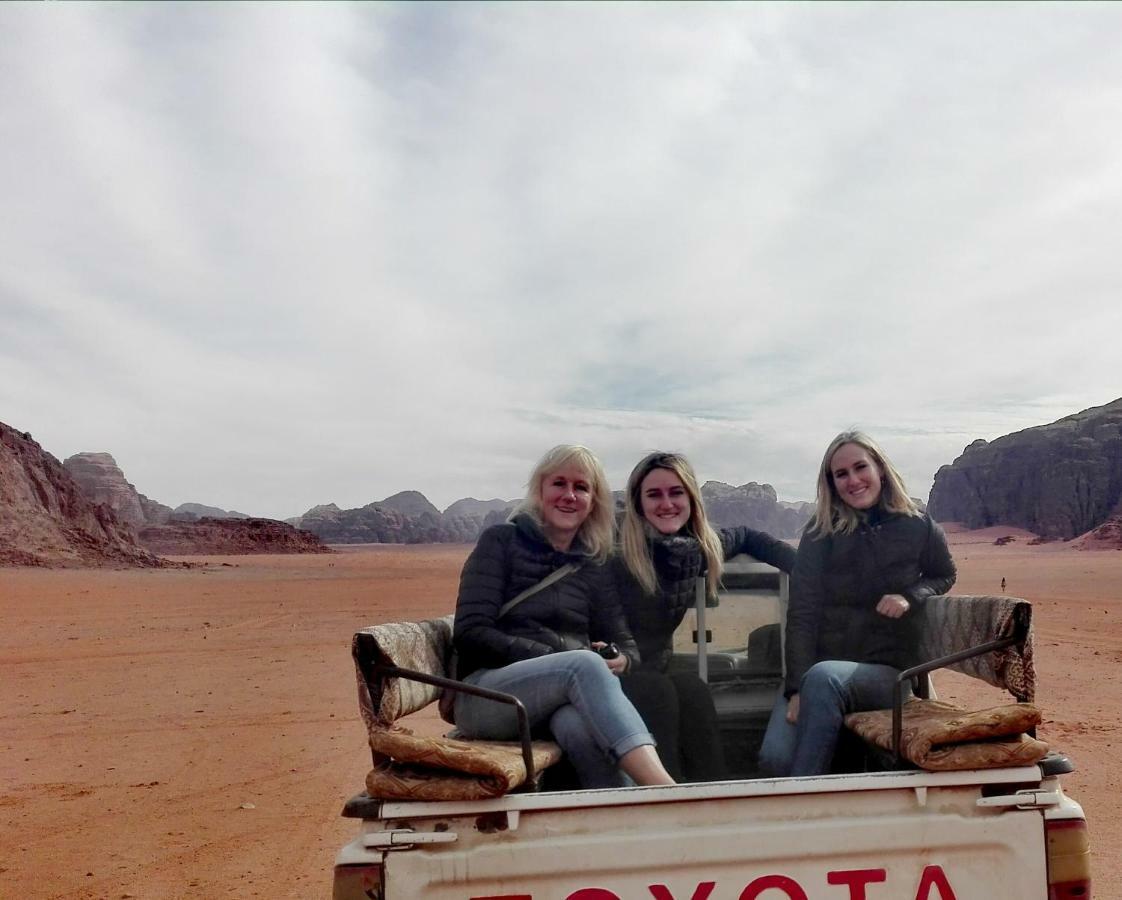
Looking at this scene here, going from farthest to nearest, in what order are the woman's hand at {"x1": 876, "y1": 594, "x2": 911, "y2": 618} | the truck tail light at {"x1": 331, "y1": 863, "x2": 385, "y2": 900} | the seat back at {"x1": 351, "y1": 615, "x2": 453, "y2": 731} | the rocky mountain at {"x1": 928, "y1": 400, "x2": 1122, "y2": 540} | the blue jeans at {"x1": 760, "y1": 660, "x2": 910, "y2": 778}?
the rocky mountain at {"x1": 928, "y1": 400, "x2": 1122, "y2": 540} → the woman's hand at {"x1": 876, "y1": 594, "x2": 911, "y2": 618} → the blue jeans at {"x1": 760, "y1": 660, "x2": 910, "y2": 778} → the seat back at {"x1": 351, "y1": 615, "x2": 453, "y2": 731} → the truck tail light at {"x1": 331, "y1": 863, "x2": 385, "y2": 900}

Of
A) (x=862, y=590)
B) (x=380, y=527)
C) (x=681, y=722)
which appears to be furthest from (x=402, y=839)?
(x=380, y=527)

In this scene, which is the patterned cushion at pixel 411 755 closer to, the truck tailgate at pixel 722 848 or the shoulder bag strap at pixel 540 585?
the truck tailgate at pixel 722 848

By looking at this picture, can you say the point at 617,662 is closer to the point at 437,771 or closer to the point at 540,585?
the point at 540,585

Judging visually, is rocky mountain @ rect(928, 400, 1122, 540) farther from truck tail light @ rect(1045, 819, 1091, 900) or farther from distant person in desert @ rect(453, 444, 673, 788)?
truck tail light @ rect(1045, 819, 1091, 900)

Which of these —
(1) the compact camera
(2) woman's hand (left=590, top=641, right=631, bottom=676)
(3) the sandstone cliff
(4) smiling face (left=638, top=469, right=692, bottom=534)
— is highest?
(4) smiling face (left=638, top=469, right=692, bottom=534)

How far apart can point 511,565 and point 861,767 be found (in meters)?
1.51

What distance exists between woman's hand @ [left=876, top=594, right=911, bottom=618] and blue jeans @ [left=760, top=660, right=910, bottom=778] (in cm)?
24

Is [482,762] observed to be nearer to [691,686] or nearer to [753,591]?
[691,686]

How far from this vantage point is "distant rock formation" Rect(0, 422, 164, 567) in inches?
1544

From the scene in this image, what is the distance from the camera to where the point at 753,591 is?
171 inches

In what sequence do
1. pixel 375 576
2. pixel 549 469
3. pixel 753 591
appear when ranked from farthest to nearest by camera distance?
pixel 375 576 → pixel 753 591 → pixel 549 469

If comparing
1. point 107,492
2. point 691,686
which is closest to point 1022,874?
point 691,686

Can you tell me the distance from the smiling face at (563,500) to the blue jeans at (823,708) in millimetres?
1048

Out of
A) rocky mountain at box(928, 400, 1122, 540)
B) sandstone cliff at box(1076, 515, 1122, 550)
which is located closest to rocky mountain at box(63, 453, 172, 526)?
rocky mountain at box(928, 400, 1122, 540)
